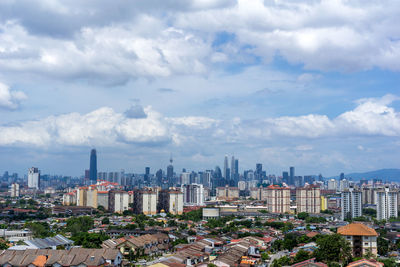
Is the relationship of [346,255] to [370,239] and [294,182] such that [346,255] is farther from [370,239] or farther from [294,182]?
[294,182]

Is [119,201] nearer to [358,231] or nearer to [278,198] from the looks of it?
[278,198]

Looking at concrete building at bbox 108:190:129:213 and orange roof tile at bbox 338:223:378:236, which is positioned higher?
orange roof tile at bbox 338:223:378:236

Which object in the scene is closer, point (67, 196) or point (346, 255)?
point (346, 255)

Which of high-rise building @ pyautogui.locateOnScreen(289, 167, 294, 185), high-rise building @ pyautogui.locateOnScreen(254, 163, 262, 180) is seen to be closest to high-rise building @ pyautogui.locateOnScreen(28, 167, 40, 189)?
high-rise building @ pyautogui.locateOnScreen(254, 163, 262, 180)

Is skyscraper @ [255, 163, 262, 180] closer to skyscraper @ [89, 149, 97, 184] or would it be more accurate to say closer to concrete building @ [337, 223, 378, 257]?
skyscraper @ [89, 149, 97, 184]

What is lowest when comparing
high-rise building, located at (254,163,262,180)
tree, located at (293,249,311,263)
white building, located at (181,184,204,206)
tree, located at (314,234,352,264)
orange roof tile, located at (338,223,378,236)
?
white building, located at (181,184,204,206)

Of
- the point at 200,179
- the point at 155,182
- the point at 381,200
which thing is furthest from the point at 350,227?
the point at 200,179
